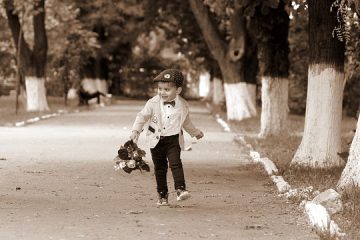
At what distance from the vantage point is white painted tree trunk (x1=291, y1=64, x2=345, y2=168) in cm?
1559

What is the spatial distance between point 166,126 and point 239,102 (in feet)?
73.4

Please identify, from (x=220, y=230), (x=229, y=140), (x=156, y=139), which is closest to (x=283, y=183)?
(x=156, y=139)

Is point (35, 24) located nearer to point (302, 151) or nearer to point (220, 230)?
point (302, 151)

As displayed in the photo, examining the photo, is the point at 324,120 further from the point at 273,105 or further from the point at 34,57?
the point at 34,57

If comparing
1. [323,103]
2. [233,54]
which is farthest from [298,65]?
[323,103]

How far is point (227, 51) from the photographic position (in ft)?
108

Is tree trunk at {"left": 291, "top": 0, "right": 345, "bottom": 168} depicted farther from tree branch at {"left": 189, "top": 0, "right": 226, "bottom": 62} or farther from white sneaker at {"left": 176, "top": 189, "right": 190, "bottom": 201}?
tree branch at {"left": 189, "top": 0, "right": 226, "bottom": 62}

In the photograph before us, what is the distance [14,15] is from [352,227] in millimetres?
30030

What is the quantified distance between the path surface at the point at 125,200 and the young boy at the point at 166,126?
364 mm

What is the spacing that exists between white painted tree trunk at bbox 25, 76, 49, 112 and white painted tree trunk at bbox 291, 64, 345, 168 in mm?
23669

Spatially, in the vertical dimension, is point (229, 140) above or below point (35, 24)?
below

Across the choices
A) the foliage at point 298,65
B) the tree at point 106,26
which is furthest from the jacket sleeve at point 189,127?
the tree at point 106,26

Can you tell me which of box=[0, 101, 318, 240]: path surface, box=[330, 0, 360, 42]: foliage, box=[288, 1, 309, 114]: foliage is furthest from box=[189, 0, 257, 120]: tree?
box=[330, 0, 360, 42]: foliage

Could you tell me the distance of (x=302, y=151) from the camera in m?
15.8
